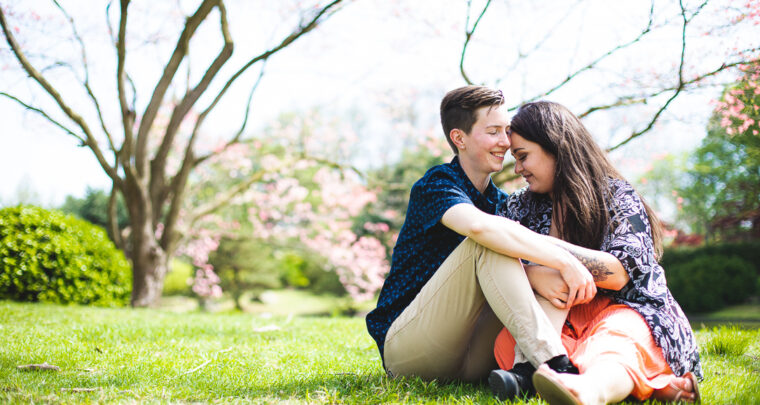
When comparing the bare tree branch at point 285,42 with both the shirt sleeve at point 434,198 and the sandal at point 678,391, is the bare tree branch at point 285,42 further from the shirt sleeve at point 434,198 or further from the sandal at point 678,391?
the sandal at point 678,391

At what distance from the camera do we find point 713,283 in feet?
30.9

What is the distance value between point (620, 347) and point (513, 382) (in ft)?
1.18

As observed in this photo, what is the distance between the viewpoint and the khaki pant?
1.75 meters

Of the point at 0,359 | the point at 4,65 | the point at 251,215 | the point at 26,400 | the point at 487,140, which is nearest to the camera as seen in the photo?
the point at 26,400

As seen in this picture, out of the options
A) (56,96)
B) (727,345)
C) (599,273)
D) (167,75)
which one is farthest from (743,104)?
(56,96)

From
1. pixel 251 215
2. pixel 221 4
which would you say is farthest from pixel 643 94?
pixel 251 215

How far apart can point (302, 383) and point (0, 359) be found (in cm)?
147

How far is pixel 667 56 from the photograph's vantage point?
5539mm

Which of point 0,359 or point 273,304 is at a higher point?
point 0,359

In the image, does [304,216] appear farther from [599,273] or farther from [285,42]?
[599,273]

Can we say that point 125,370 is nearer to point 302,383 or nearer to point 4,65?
point 302,383

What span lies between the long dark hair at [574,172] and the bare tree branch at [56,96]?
18.3 feet

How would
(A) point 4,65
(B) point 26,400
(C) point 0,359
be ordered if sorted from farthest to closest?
1. (A) point 4,65
2. (C) point 0,359
3. (B) point 26,400

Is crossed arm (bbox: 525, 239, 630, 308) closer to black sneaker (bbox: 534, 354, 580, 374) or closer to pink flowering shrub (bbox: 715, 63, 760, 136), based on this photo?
black sneaker (bbox: 534, 354, 580, 374)
